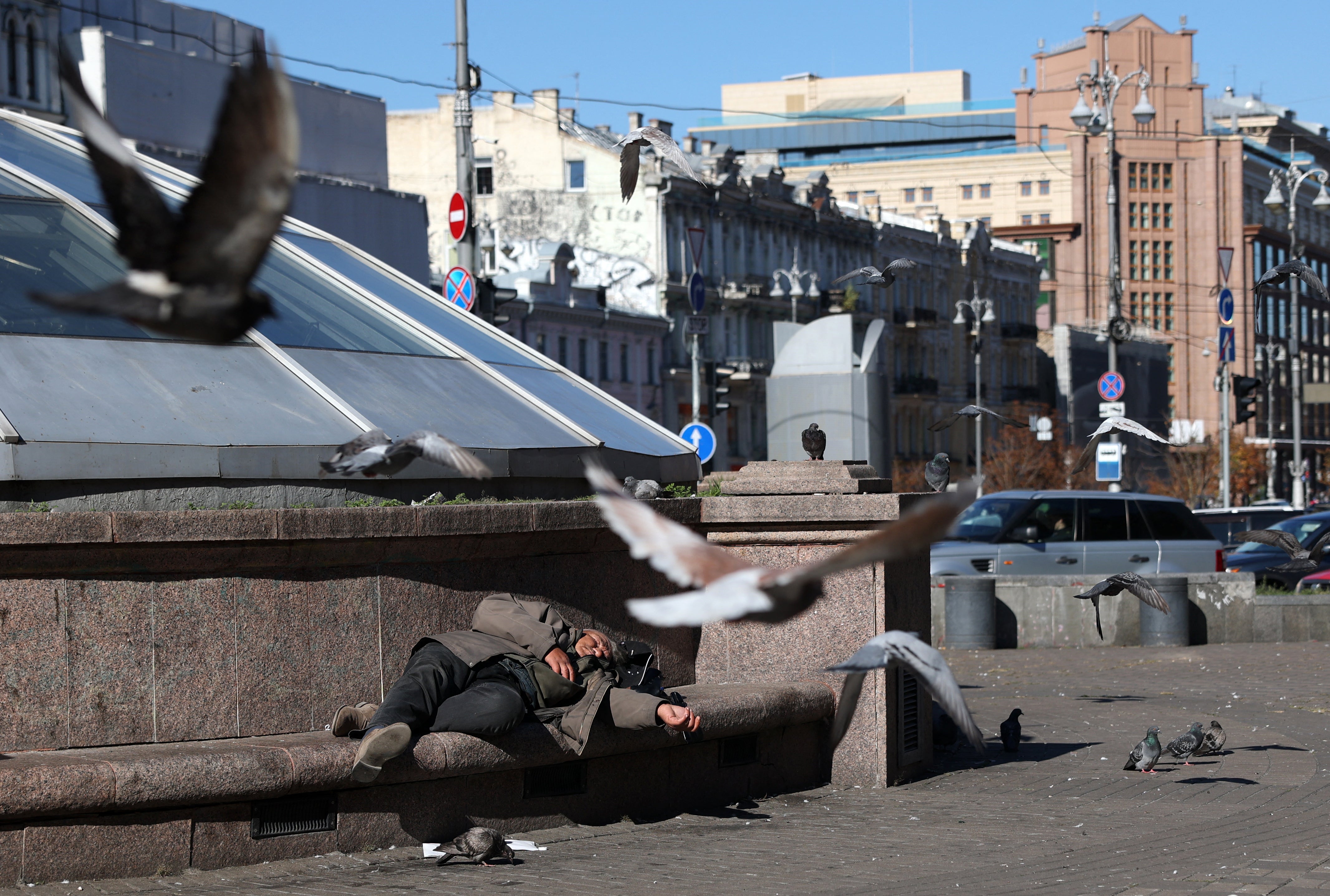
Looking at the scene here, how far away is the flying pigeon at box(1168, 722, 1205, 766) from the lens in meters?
10.2

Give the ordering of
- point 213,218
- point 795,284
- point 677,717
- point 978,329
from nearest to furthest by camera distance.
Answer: point 213,218 < point 677,717 < point 795,284 < point 978,329

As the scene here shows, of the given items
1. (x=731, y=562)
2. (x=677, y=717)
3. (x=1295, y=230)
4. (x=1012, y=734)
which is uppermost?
(x=1295, y=230)

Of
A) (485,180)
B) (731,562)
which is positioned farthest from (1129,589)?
(485,180)

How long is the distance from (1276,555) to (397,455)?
69.8 feet

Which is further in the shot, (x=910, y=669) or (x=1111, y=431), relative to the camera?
(x=1111, y=431)

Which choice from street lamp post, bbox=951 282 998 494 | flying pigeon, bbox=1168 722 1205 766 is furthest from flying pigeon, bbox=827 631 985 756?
street lamp post, bbox=951 282 998 494

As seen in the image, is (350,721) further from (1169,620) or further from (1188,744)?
(1169,620)

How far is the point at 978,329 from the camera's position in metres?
72.9

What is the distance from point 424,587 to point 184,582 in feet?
3.82

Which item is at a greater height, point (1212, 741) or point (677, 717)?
point (677, 717)

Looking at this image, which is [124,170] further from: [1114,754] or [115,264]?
[1114,754]

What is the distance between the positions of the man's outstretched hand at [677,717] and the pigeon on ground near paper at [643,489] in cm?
180

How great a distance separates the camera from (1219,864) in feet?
24.5

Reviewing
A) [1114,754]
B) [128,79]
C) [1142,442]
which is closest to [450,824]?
[1114,754]
